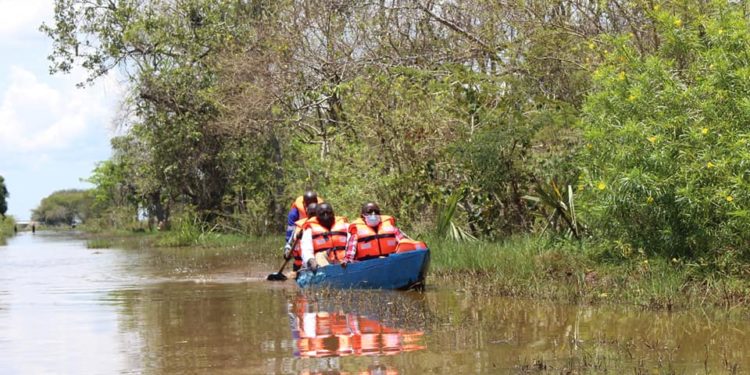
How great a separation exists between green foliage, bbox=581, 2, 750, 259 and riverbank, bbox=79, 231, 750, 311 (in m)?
0.33

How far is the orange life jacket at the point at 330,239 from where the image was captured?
50.5 ft

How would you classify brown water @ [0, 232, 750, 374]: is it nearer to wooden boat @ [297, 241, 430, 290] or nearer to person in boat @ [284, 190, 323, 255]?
wooden boat @ [297, 241, 430, 290]

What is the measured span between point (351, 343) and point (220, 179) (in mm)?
25484

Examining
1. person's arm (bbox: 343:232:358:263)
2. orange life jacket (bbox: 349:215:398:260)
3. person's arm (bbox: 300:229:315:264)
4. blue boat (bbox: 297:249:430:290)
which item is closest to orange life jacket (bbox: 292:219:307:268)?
person's arm (bbox: 300:229:315:264)

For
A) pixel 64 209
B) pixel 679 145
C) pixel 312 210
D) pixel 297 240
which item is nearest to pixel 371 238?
pixel 312 210

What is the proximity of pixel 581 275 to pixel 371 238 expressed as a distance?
10.3 ft

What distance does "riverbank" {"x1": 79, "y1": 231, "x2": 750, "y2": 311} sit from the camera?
12.1 meters

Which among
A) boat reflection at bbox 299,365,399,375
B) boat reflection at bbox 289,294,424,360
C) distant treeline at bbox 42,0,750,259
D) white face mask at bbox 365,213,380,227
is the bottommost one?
boat reflection at bbox 299,365,399,375

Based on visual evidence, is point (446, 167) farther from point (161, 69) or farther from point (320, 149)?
point (161, 69)

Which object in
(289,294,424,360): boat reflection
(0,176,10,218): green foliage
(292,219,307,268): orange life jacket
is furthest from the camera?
(0,176,10,218): green foliage

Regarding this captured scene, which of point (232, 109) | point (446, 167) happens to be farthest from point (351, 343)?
point (232, 109)

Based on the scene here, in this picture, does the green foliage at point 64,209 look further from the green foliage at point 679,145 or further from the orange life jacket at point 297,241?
the green foliage at point 679,145

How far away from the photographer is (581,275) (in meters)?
13.9

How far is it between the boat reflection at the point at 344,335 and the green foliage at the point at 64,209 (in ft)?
321
